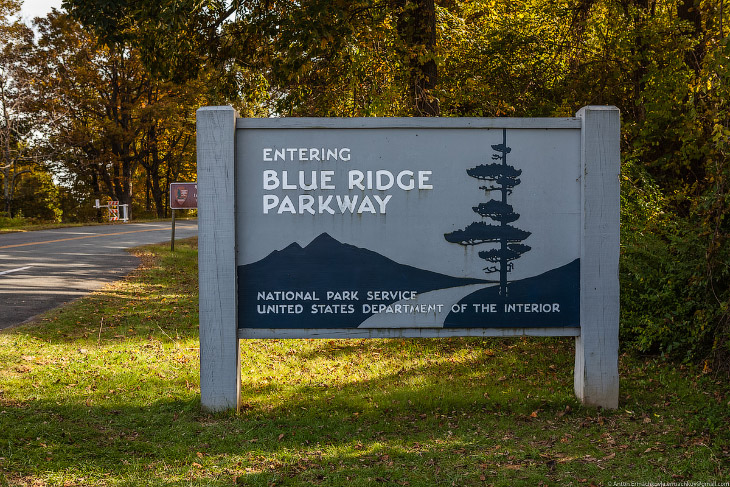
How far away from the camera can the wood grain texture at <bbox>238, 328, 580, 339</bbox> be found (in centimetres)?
544

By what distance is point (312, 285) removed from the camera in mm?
5461

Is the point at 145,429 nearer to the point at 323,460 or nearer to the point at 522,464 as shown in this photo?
the point at 323,460

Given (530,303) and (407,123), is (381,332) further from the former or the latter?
(407,123)

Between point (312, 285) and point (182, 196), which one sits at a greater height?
point (182, 196)

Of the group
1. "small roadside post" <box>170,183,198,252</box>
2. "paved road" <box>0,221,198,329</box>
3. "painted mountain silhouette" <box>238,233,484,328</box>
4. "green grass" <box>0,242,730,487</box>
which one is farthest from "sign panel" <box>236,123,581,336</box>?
"small roadside post" <box>170,183,198,252</box>

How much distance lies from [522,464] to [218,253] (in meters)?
2.80

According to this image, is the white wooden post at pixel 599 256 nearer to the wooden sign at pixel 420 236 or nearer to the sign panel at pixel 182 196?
the wooden sign at pixel 420 236

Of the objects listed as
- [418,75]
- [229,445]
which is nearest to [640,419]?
[229,445]

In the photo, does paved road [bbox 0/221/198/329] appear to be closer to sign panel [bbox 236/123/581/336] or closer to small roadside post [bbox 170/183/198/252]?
small roadside post [bbox 170/183/198/252]

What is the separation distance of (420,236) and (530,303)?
110 centimetres

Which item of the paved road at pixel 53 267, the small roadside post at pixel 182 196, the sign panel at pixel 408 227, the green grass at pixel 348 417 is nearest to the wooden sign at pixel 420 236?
the sign panel at pixel 408 227

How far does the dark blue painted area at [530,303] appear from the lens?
552 cm

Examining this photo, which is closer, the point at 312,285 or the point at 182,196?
the point at 312,285

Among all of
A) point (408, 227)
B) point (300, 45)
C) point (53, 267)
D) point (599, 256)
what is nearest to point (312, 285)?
point (408, 227)
